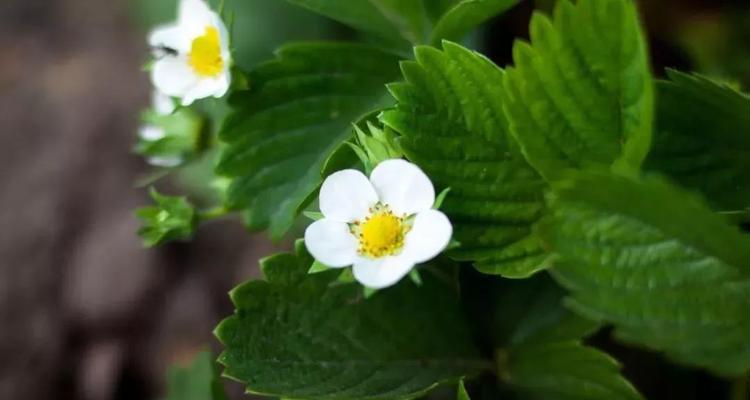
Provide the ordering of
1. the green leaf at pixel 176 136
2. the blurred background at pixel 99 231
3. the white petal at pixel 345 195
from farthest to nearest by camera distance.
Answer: the blurred background at pixel 99 231 < the green leaf at pixel 176 136 < the white petal at pixel 345 195

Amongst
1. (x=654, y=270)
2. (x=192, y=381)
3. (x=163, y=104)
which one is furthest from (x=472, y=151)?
(x=192, y=381)

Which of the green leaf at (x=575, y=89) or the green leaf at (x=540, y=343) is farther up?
the green leaf at (x=575, y=89)

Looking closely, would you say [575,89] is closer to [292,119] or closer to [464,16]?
[464,16]

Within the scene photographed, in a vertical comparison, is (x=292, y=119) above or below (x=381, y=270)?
above

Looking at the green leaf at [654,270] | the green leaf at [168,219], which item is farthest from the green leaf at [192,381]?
the green leaf at [654,270]

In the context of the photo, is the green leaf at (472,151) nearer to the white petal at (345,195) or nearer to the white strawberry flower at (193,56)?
the white petal at (345,195)

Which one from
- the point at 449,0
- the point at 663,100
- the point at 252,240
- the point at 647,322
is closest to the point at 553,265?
the point at 647,322

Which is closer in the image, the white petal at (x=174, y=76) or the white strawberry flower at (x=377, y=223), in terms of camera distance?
the white strawberry flower at (x=377, y=223)

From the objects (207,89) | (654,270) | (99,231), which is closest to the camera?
(654,270)
